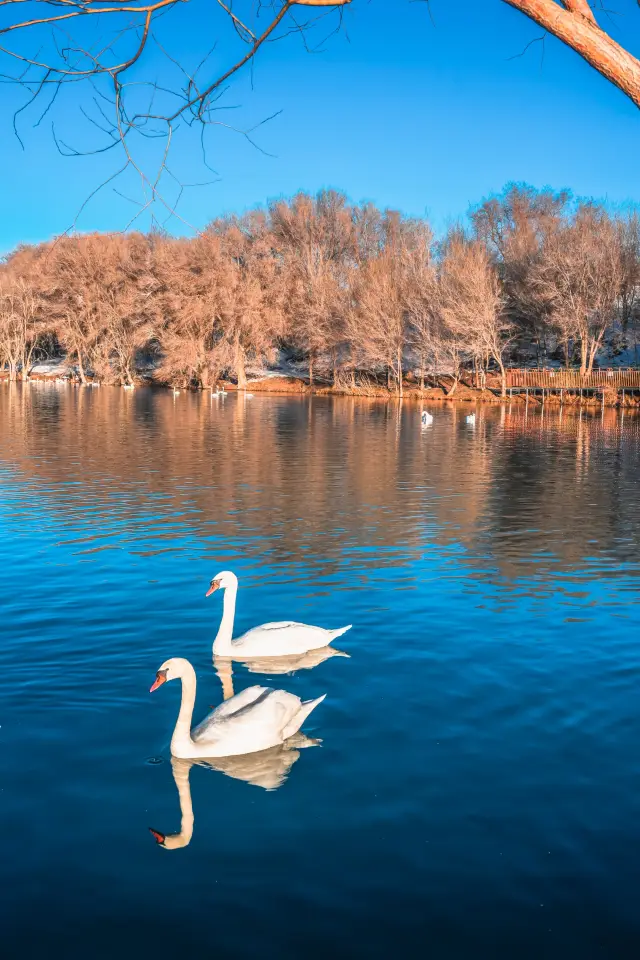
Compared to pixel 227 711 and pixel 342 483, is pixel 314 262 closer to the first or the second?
pixel 342 483

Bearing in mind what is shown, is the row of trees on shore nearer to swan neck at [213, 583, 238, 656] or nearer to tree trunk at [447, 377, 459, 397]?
tree trunk at [447, 377, 459, 397]

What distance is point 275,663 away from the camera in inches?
334

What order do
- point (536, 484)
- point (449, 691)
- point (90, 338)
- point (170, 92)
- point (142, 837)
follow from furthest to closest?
1. point (90, 338)
2. point (536, 484)
3. point (449, 691)
4. point (142, 837)
5. point (170, 92)

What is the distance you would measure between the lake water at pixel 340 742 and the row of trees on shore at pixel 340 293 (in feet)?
151

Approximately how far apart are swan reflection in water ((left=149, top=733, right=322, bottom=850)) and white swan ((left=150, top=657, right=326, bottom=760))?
2.5 inches

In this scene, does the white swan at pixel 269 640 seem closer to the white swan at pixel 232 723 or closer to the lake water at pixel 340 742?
the lake water at pixel 340 742

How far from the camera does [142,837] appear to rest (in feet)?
17.6

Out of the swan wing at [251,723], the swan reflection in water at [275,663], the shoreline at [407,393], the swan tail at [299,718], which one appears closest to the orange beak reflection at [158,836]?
the swan wing at [251,723]

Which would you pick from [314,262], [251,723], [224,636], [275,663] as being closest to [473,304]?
[314,262]

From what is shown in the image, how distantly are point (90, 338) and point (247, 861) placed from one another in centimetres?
8309

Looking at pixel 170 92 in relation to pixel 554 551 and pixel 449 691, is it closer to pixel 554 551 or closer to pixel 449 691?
pixel 449 691

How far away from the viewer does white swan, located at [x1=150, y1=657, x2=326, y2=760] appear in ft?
20.5

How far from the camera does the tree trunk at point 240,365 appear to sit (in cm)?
7610

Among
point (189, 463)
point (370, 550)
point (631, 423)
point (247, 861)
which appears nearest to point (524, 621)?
point (370, 550)
